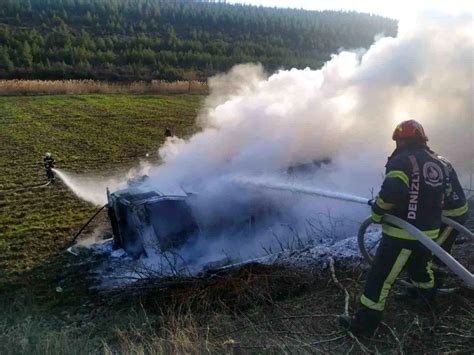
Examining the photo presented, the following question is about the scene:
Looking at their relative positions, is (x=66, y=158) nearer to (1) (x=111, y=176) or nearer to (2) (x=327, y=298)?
(1) (x=111, y=176)

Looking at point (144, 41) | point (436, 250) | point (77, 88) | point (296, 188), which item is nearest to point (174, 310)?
point (296, 188)

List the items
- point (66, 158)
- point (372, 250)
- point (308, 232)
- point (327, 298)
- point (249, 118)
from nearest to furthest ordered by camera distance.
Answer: point (327, 298) → point (372, 250) → point (308, 232) → point (249, 118) → point (66, 158)

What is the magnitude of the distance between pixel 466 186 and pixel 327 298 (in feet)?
14.0

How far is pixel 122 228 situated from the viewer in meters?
6.84

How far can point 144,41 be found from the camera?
51031 millimetres

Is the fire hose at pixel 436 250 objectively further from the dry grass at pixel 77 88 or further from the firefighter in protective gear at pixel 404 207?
the dry grass at pixel 77 88

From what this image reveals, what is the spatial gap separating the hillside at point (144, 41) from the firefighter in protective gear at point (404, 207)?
3793cm

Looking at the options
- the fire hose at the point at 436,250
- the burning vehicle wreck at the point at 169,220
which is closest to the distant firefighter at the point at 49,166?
the burning vehicle wreck at the point at 169,220

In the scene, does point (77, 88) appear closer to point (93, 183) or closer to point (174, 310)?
point (93, 183)

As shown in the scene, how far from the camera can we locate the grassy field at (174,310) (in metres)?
3.75

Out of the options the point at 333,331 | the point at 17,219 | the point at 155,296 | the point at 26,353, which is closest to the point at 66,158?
the point at 17,219

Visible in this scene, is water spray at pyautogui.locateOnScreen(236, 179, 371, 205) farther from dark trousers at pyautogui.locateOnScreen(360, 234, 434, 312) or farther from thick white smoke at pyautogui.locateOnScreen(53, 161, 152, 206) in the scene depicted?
thick white smoke at pyautogui.locateOnScreen(53, 161, 152, 206)

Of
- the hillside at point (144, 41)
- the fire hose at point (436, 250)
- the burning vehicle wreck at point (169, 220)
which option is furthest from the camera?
the hillside at point (144, 41)

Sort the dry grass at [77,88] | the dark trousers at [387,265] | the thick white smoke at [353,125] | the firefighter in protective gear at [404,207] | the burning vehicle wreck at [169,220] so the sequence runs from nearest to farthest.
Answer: the firefighter in protective gear at [404,207], the dark trousers at [387,265], the burning vehicle wreck at [169,220], the thick white smoke at [353,125], the dry grass at [77,88]
